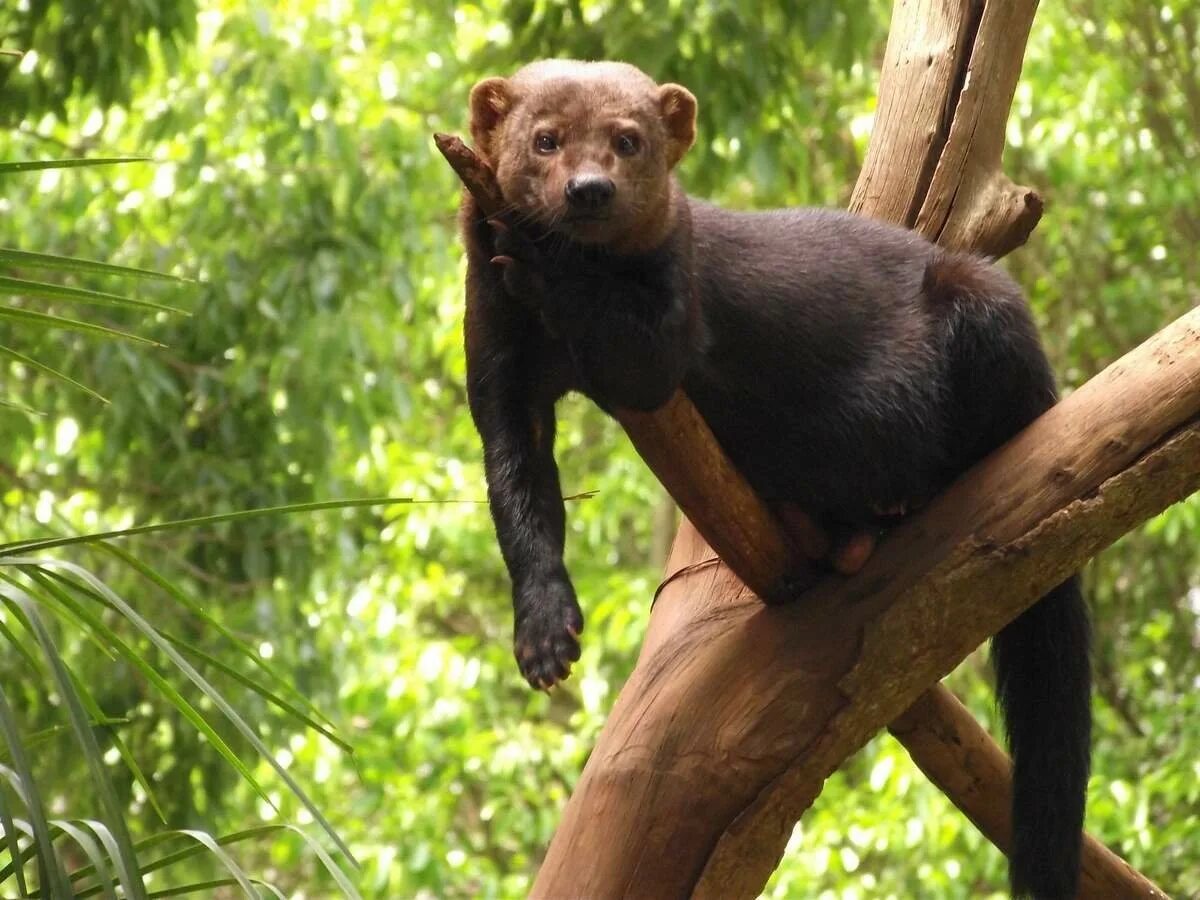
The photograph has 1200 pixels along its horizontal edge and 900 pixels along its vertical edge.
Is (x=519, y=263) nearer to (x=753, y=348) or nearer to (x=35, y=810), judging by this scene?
(x=753, y=348)

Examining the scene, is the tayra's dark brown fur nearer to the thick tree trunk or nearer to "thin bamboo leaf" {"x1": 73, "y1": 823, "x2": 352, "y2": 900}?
the thick tree trunk

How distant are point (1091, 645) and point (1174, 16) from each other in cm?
473

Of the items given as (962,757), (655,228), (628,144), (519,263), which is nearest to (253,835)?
(519,263)

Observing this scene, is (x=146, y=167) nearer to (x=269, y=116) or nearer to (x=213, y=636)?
(x=269, y=116)

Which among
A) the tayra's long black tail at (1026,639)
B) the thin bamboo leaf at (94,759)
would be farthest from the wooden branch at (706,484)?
the thin bamboo leaf at (94,759)

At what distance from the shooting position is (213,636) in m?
4.94

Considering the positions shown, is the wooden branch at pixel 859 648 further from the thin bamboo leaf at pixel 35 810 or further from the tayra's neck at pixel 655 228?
the thin bamboo leaf at pixel 35 810

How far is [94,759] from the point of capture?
1577mm

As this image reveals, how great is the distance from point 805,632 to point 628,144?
0.94 m

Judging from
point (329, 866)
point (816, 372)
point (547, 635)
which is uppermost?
point (816, 372)

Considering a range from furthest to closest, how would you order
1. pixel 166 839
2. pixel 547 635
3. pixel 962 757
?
1. pixel 962 757
2. pixel 547 635
3. pixel 166 839

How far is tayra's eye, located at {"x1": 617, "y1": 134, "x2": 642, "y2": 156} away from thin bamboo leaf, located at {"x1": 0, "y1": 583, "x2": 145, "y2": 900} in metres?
1.42

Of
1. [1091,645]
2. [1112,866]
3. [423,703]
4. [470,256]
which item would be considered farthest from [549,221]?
[423,703]

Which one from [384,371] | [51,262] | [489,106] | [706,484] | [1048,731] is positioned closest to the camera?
[51,262]
